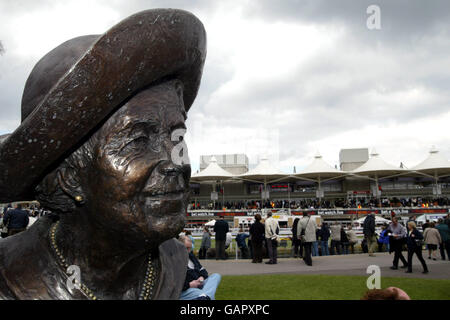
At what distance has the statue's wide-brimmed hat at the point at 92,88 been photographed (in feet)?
3.61

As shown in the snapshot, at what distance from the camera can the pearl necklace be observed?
1.37 metres

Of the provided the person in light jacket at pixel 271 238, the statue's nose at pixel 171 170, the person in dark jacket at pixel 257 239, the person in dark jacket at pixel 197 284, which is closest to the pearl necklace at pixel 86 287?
the statue's nose at pixel 171 170

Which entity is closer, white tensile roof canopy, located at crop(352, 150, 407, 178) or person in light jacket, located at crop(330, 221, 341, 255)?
person in light jacket, located at crop(330, 221, 341, 255)

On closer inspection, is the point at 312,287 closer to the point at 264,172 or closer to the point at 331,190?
the point at 264,172

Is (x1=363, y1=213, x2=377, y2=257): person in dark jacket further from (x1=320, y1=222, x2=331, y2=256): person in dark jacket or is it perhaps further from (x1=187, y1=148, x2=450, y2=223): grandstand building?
(x1=187, y1=148, x2=450, y2=223): grandstand building

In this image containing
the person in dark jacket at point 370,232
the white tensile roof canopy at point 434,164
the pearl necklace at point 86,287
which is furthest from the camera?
the white tensile roof canopy at point 434,164

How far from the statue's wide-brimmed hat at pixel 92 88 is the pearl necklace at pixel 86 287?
0.81 feet

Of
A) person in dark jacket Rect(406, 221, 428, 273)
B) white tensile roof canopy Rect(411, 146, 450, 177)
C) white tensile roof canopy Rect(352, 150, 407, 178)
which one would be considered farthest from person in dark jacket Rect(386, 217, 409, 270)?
white tensile roof canopy Rect(411, 146, 450, 177)

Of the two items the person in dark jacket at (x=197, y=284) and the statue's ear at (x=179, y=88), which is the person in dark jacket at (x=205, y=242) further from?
Result: the statue's ear at (x=179, y=88)

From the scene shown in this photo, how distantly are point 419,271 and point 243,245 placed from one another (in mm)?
6257

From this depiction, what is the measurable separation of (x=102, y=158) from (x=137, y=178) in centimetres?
16

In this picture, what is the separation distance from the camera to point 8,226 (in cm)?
873
